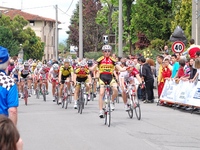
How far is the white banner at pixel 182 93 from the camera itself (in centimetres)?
1967

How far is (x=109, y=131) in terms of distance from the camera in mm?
14609

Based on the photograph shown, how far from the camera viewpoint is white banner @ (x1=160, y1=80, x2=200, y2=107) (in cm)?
1967

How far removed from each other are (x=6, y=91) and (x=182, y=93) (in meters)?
14.6

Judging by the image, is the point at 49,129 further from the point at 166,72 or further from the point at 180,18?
the point at 180,18

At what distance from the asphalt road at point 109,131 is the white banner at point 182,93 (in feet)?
1.52

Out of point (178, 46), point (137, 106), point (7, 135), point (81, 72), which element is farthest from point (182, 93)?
point (7, 135)

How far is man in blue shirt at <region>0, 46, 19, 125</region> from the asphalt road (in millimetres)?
4431

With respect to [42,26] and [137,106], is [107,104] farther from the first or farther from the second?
[42,26]

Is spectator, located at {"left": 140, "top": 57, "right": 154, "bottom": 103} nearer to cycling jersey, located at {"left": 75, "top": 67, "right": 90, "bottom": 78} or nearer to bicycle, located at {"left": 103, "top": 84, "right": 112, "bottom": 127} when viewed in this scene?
cycling jersey, located at {"left": 75, "top": 67, "right": 90, "bottom": 78}

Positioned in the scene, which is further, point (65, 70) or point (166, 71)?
point (166, 71)

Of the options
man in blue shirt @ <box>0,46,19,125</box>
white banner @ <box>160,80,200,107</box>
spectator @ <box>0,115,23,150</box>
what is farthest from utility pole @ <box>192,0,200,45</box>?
spectator @ <box>0,115,23,150</box>

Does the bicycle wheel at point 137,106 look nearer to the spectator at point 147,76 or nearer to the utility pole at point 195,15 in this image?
the spectator at point 147,76

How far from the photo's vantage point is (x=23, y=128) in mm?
15398

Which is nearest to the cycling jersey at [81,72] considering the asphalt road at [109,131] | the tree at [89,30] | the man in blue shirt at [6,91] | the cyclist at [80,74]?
the cyclist at [80,74]
